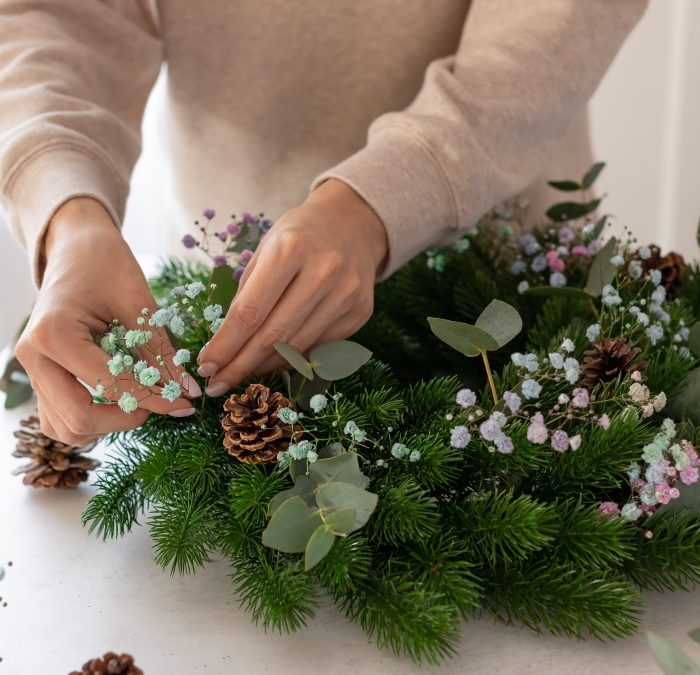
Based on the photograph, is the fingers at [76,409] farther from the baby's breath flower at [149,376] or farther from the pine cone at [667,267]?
the pine cone at [667,267]

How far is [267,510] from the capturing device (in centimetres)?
48

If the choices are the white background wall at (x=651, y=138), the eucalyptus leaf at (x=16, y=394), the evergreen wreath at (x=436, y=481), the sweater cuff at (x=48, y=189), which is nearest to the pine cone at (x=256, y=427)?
the evergreen wreath at (x=436, y=481)

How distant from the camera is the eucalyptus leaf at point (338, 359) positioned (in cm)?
51

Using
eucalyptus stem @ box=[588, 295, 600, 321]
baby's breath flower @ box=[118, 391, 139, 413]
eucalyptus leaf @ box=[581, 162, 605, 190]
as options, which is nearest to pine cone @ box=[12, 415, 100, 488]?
baby's breath flower @ box=[118, 391, 139, 413]

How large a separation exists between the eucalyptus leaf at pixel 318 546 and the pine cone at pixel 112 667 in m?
0.10

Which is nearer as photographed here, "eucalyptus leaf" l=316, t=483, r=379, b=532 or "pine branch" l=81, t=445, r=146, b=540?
"eucalyptus leaf" l=316, t=483, r=379, b=532

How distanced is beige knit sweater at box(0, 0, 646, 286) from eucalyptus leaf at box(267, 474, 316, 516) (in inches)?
9.6

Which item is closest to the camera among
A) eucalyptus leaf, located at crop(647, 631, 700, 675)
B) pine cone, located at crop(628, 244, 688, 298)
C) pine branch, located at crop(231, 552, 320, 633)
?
eucalyptus leaf, located at crop(647, 631, 700, 675)

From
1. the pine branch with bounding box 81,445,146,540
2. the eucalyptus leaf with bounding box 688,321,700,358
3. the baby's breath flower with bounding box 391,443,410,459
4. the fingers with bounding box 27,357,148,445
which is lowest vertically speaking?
the pine branch with bounding box 81,445,146,540

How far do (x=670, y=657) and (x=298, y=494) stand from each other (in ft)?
0.66

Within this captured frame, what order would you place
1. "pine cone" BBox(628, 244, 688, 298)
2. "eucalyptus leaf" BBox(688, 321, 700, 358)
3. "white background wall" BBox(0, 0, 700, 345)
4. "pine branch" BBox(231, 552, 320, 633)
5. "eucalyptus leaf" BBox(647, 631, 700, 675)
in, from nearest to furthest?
"eucalyptus leaf" BBox(647, 631, 700, 675), "pine branch" BBox(231, 552, 320, 633), "eucalyptus leaf" BBox(688, 321, 700, 358), "pine cone" BBox(628, 244, 688, 298), "white background wall" BBox(0, 0, 700, 345)

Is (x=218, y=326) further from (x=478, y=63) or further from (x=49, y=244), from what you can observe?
(x=478, y=63)

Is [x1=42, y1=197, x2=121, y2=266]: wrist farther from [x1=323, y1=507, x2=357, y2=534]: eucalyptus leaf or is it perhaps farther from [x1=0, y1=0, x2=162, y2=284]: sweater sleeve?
[x1=323, y1=507, x2=357, y2=534]: eucalyptus leaf

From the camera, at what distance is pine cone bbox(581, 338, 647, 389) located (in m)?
0.52
